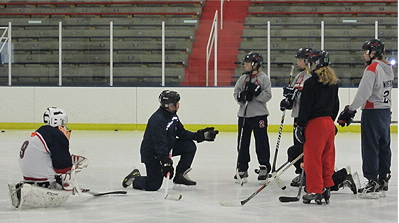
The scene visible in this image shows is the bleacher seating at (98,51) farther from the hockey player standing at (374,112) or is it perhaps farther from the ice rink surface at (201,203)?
the hockey player standing at (374,112)

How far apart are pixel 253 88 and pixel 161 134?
0.99 m

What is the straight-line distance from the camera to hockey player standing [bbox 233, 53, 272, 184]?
4902 millimetres

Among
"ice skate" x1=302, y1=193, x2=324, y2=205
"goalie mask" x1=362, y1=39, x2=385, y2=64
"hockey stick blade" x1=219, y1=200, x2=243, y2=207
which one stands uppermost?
"goalie mask" x1=362, y1=39, x2=385, y2=64

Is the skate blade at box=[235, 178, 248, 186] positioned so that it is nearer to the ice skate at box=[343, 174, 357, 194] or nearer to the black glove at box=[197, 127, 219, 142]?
the black glove at box=[197, 127, 219, 142]

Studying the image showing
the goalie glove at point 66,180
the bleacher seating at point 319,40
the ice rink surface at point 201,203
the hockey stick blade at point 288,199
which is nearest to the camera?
the ice rink surface at point 201,203

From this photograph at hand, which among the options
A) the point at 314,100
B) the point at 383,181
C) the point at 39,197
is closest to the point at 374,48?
the point at 314,100

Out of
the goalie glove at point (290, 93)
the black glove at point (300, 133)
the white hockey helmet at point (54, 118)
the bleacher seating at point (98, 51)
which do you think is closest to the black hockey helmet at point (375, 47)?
the goalie glove at point (290, 93)

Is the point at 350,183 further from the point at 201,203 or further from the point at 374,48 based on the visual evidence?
the point at 201,203

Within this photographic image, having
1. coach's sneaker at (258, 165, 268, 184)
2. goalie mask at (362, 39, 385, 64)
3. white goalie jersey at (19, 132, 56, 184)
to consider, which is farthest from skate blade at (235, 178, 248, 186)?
white goalie jersey at (19, 132, 56, 184)

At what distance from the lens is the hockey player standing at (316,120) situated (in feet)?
12.7

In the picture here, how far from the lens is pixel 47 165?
12.3 feet

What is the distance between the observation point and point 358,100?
409 cm

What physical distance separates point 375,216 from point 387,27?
660cm

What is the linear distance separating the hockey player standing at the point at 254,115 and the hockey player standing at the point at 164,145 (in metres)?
0.51
